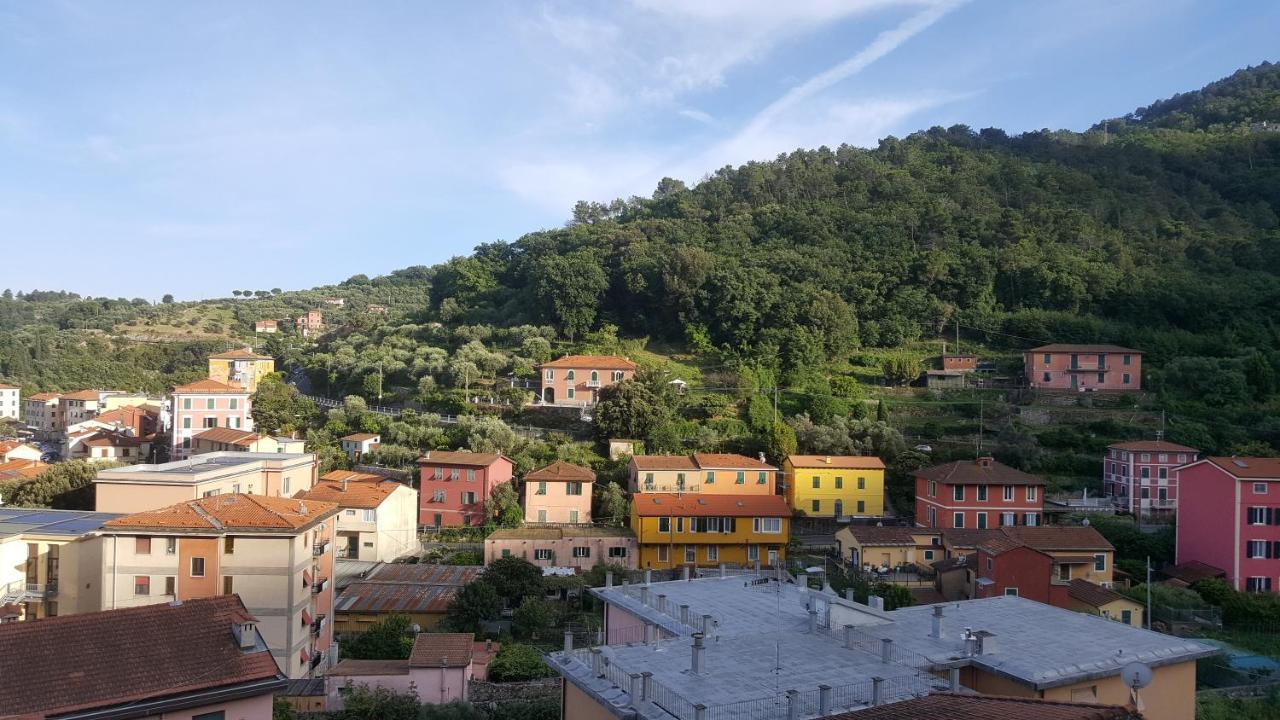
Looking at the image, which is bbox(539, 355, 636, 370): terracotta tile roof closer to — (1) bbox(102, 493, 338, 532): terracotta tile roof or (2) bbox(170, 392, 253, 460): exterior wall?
(2) bbox(170, 392, 253, 460): exterior wall

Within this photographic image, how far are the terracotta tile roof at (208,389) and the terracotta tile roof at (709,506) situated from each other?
24.4 meters

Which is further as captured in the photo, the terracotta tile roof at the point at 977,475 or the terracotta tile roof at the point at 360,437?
the terracotta tile roof at the point at 360,437

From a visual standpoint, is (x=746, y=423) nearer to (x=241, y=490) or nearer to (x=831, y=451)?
(x=831, y=451)

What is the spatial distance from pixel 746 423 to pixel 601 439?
689cm

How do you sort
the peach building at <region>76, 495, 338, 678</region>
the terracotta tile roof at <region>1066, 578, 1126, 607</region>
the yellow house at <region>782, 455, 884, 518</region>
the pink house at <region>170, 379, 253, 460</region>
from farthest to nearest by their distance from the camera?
the pink house at <region>170, 379, 253, 460</region> < the yellow house at <region>782, 455, 884, 518</region> < the terracotta tile roof at <region>1066, 578, 1126, 607</region> < the peach building at <region>76, 495, 338, 678</region>

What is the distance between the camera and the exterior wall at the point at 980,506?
29.7 metres

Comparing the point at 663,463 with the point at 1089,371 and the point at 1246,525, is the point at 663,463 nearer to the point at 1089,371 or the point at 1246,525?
the point at 1246,525

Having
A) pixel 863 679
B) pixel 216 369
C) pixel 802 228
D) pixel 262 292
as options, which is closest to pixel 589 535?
pixel 863 679

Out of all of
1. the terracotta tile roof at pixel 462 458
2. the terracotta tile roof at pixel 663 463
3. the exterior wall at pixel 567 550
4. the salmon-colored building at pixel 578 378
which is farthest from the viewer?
the salmon-colored building at pixel 578 378

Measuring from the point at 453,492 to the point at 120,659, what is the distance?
20845 mm

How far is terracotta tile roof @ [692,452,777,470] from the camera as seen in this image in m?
30.9

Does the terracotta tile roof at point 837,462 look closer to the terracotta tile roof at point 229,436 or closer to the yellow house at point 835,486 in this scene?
the yellow house at point 835,486

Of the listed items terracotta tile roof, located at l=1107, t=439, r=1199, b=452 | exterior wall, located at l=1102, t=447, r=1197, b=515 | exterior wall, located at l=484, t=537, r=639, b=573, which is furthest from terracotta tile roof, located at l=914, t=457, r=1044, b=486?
exterior wall, located at l=484, t=537, r=639, b=573

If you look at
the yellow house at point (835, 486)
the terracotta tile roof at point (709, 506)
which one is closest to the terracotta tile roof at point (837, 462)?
the yellow house at point (835, 486)
